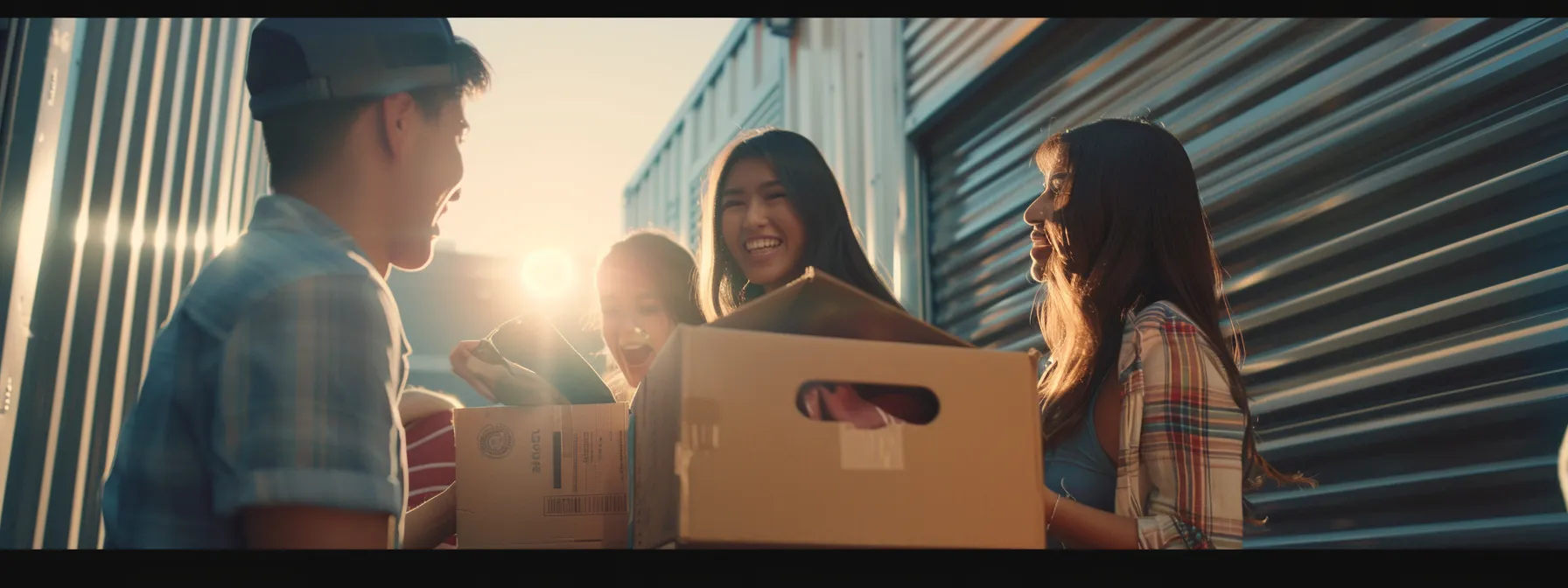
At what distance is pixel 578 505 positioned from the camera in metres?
1.98

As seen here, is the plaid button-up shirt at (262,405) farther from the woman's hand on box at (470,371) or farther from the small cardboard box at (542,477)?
the woman's hand on box at (470,371)

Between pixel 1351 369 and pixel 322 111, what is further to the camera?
pixel 1351 369

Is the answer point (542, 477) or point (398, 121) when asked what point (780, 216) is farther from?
point (398, 121)

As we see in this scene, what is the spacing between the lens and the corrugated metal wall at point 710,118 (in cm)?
725

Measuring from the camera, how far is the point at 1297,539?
319cm

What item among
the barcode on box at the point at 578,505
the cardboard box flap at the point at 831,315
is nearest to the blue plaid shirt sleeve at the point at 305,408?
the cardboard box flap at the point at 831,315

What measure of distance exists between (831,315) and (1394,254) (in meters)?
2.08

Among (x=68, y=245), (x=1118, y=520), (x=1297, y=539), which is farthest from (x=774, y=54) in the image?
(x=1118, y=520)

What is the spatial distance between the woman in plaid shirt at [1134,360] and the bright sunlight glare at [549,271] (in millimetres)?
1193

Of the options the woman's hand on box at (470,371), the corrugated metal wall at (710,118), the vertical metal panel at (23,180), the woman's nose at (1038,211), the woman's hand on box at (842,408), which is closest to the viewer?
the woman's hand on box at (842,408)

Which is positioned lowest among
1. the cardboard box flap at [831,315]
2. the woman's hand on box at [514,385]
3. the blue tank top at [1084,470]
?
the blue tank top at [1084,470]

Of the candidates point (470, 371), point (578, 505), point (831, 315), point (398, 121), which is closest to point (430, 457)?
point (470, 371)
